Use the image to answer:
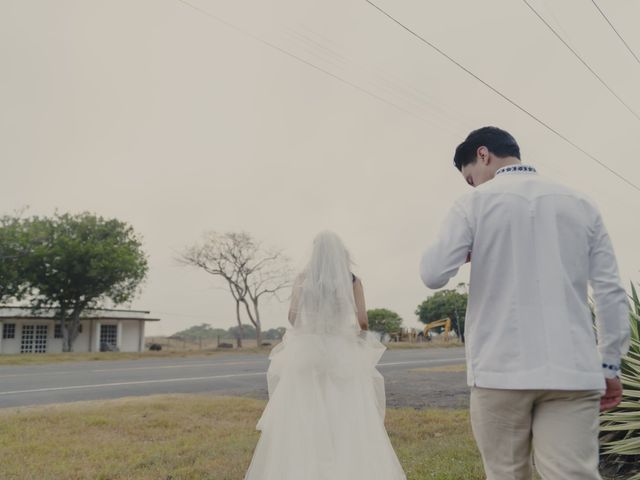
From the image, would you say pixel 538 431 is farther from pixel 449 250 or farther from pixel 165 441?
pixel 165 441

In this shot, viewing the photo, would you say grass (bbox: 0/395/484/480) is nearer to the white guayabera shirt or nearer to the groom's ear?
the white guayabera shirt

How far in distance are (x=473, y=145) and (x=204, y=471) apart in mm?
3813

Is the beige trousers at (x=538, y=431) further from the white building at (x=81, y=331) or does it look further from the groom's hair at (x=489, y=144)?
the white building at (x=81, y=331)

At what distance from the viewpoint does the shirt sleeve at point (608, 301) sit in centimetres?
212

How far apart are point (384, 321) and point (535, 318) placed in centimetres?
6629

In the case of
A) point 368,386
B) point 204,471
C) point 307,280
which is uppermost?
point 307,280

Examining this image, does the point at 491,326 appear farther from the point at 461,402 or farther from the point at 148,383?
the point at 148,383

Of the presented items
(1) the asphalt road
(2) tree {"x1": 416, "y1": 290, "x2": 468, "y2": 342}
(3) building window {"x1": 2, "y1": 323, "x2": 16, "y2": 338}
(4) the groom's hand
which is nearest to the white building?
(3) building window {"x1": 2, "y1": 323, "x2": 16, "y2": 338}

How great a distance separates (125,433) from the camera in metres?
6.66

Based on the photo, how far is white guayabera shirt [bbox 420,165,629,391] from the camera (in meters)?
2.00

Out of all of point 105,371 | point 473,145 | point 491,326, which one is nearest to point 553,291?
point 491,326

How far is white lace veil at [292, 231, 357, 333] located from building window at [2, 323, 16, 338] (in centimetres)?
4426

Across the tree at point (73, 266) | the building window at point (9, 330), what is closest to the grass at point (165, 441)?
the tree at point (73, 266)

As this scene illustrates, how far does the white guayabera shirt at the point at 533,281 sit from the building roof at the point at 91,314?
4395cm
